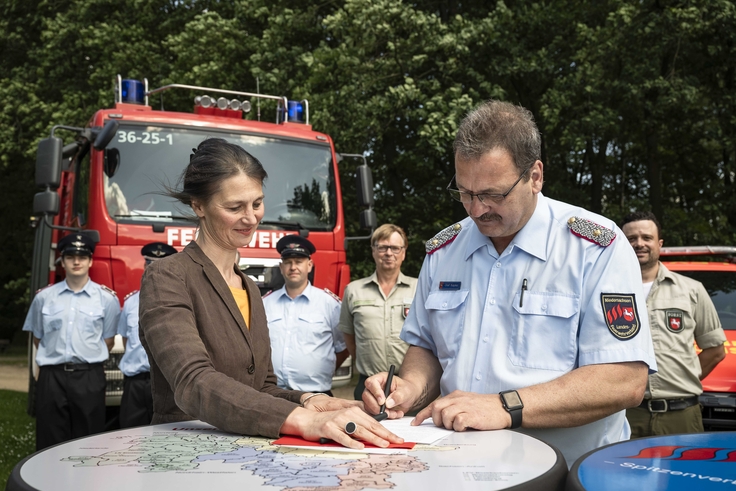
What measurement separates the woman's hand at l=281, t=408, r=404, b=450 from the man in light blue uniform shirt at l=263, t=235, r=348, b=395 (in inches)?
163

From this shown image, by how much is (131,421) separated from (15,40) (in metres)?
16.6

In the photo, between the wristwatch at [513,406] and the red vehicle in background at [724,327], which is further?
the red vehicle in background at [724,327]

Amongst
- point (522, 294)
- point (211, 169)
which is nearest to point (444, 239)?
point (522, 294)

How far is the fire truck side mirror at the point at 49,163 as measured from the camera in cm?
688

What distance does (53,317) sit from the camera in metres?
7.26

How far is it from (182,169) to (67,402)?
2.24 metres

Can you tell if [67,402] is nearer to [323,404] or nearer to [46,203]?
[46,203]

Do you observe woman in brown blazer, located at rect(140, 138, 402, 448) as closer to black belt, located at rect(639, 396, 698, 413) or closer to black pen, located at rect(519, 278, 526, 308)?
black pen, located at rect(519, 278, 526, 308)

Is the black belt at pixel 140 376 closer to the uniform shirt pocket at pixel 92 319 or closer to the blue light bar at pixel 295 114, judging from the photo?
the uniform shirt pocket at pixel 92 319

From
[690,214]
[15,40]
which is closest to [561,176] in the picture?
[690,214]

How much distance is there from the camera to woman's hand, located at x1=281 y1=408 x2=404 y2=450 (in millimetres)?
2135

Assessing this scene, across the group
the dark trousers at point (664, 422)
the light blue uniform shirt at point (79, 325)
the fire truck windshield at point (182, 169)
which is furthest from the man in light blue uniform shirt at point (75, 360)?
the dark trousers at point (664, 422)

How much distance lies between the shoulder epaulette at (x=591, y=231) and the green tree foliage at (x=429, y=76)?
1012cm

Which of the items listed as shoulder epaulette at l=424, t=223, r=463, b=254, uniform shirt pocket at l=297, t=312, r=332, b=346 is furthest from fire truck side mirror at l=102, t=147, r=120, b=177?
shoulder epaulette at l=424, t=223, r=463, b=254
